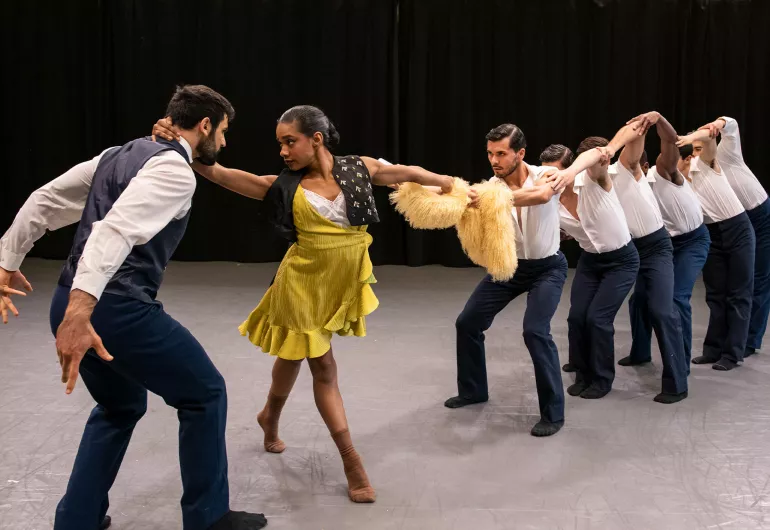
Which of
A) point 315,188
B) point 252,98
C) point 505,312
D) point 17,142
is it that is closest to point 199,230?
point 252,98

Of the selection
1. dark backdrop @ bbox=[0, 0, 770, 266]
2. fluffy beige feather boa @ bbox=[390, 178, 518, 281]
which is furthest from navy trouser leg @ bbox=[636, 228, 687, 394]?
dark backdrop @ bbox=[0, 0, 770, 266]

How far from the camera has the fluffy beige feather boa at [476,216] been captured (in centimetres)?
333

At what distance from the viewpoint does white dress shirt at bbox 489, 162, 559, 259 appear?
12.4 ft

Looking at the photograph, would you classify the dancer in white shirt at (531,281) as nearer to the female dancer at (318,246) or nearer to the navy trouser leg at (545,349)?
the navy trouser leg at (545,349)

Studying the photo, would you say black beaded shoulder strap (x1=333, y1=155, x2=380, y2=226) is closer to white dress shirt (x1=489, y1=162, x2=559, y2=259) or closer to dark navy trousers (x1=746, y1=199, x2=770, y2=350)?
white dress shirt (x1=489, y1=162, x2=559, y2=259)

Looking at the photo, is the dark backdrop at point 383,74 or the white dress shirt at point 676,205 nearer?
the white dress shirt at point 676,205

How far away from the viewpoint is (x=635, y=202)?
172 inches

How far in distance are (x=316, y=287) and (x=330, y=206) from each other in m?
0.30

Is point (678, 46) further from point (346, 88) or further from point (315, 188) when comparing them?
point (315, 188)

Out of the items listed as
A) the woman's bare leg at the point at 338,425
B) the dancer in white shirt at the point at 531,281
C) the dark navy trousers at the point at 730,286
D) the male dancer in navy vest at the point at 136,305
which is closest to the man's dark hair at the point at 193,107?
the male dancer in navy vest at the point at 136,305

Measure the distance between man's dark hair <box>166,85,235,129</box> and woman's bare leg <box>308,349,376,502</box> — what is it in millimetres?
965

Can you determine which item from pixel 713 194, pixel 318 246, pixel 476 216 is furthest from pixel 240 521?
pixel 713 194

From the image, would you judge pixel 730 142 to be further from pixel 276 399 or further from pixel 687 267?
pixel 276 399

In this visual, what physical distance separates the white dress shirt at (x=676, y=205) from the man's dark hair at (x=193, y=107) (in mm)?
2826
